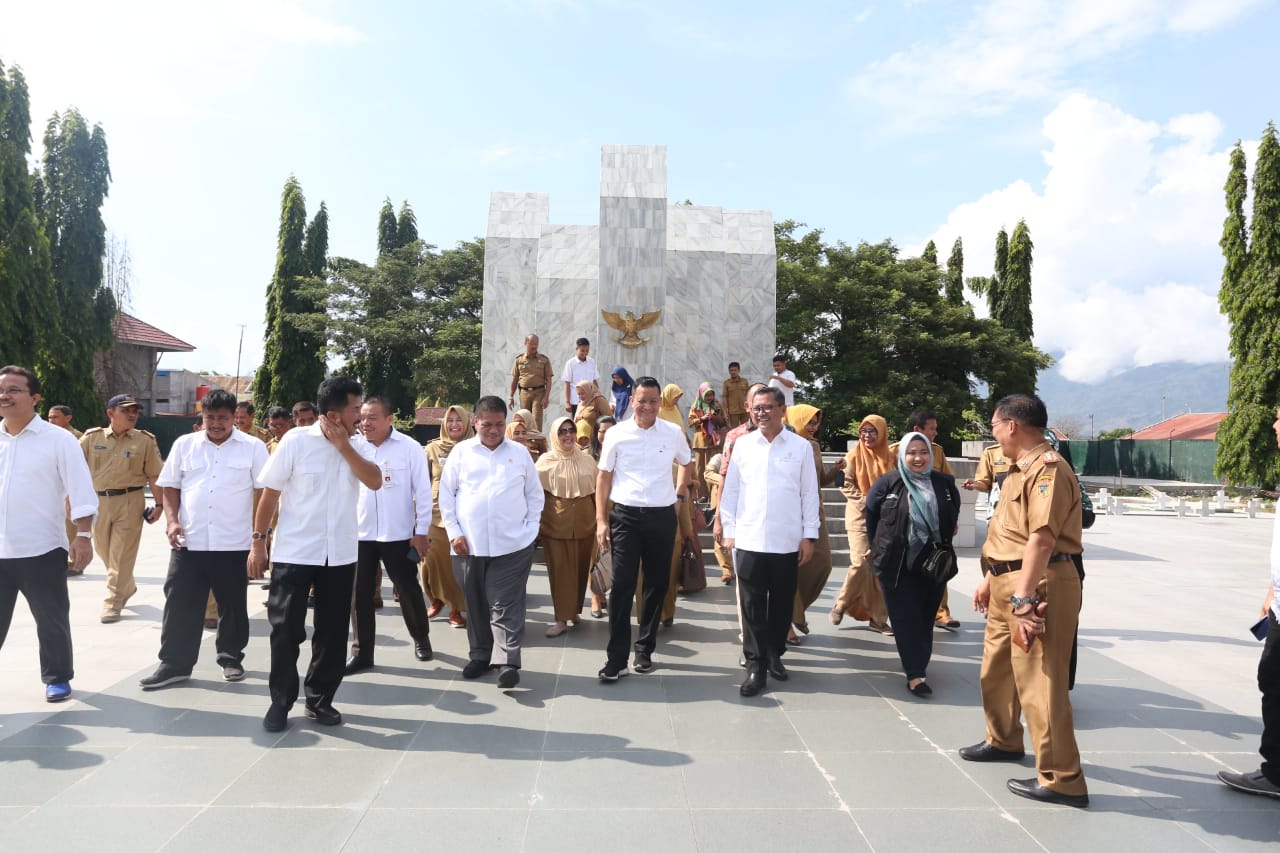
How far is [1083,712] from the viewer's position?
438 cm

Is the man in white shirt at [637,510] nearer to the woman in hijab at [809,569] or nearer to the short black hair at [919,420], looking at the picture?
the woman in hijab at [809,569]

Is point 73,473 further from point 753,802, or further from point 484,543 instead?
point 753,802

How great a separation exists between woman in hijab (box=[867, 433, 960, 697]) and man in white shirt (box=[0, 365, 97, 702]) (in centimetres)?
440

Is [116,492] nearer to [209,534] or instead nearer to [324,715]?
[209,534]

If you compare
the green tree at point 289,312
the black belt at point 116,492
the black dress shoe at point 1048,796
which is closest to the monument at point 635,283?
the black belt at point 116,492

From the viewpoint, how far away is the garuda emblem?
1438 centimetres

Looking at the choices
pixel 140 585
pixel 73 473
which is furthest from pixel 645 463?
pixel 140 585

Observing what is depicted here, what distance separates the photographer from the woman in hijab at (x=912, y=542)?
15.4ft

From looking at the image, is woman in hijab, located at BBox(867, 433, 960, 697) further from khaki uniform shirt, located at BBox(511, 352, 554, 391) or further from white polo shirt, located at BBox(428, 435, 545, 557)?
khaki uniform shirt, located at BBox(511, 352, 554, 391)

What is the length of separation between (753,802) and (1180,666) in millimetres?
3912

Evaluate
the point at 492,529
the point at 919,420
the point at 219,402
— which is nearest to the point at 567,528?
the point at 492,529

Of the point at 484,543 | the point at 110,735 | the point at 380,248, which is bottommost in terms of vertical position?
the point at 110,735

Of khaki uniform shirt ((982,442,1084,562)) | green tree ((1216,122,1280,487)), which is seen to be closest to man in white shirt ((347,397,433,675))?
khaki uniform shirt ((982,442,1084,562))

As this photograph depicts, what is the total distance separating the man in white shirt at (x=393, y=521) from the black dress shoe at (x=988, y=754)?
3293mm
